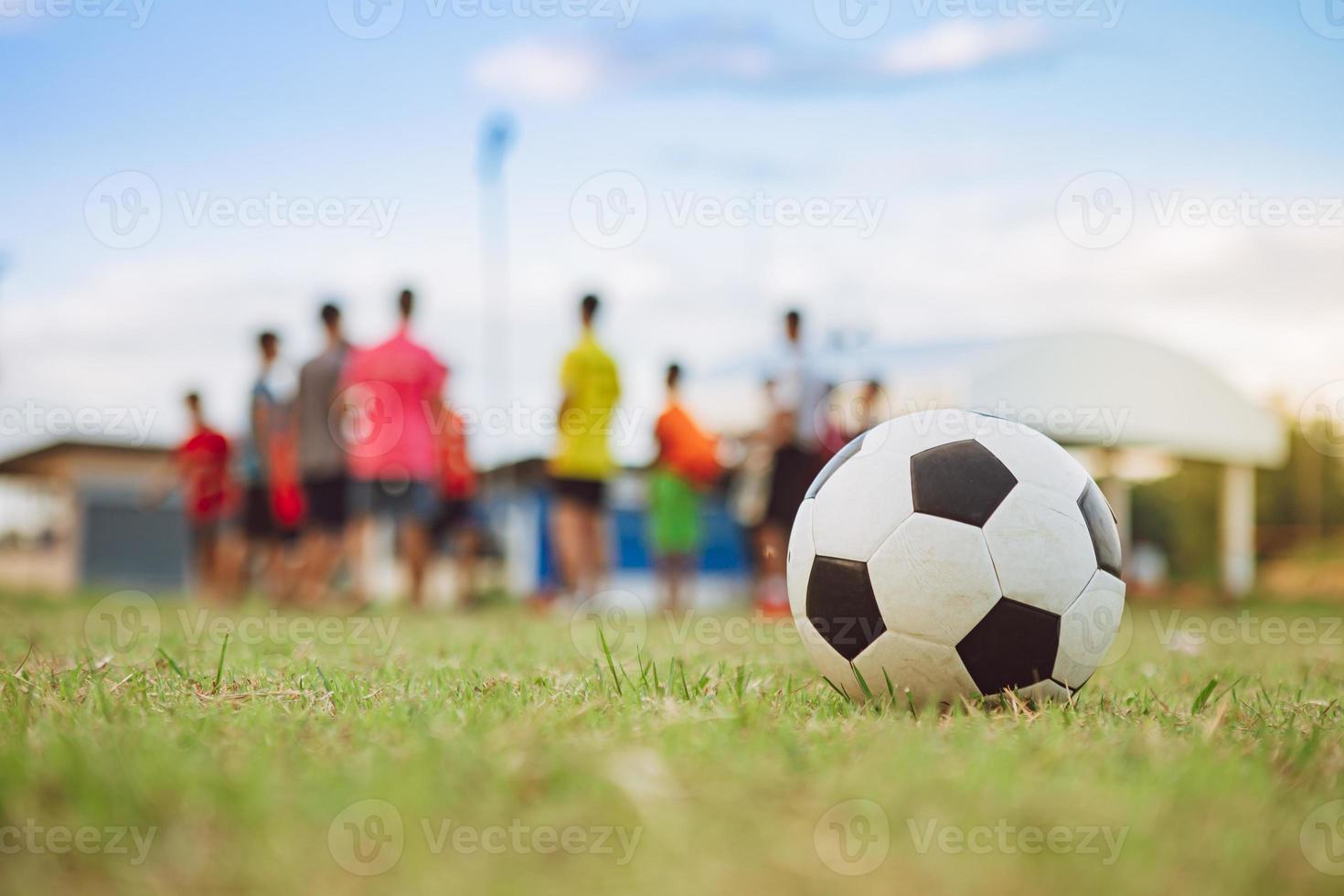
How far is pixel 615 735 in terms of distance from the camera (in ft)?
7.13

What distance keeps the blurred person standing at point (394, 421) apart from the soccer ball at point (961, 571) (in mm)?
5464

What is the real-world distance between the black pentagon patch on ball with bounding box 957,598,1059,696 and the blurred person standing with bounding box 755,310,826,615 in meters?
5.00

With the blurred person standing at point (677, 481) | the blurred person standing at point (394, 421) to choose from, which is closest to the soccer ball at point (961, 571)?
the blurred person standing at point (394, 421)

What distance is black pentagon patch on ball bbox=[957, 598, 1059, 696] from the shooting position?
273 centimetres

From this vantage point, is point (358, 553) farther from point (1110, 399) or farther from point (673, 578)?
point (1110, 399)

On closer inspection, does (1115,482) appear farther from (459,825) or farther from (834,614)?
(459,825)

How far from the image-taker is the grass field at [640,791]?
1448 millimetres

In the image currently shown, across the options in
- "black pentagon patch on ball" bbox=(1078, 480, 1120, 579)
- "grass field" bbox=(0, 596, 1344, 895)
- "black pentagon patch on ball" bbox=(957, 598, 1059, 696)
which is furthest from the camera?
"black pentagon patch on ball" bbox=(1078, 480, 1120, 579)

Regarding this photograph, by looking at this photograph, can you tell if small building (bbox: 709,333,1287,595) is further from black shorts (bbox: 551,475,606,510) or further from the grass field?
the grass field

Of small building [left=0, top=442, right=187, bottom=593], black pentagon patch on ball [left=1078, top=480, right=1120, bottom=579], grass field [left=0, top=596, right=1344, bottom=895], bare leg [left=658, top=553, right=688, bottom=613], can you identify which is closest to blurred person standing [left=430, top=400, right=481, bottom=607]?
bare leg [left=658, top=553, right=688, bottom=613]

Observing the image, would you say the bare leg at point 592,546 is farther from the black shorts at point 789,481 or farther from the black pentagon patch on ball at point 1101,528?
the black pentagon patch on ball at point 1101,528

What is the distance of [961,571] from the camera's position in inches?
107

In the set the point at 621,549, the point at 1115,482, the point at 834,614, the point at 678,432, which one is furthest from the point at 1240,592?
the point at 834,614

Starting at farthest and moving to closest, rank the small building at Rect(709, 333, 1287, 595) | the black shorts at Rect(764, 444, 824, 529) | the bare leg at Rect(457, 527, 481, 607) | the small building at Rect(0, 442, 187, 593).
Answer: the small building at Rect(0, 442, 187, 593) → the small building at Rect(709, 333, 1287, 595) → the bare leg at Rect(457, 527, 481, 607) → the black shorts at Rect(764, 444, 824, 529)
